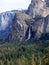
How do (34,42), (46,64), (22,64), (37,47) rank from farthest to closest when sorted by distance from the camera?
(34,42), (37,47), (22,64), (46,64)

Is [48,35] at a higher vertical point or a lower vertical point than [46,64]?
lower

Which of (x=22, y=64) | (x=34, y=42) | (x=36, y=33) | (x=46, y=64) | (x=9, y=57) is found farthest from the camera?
(x=36, y=33)

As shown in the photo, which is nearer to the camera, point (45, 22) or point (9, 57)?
point (9, 57)

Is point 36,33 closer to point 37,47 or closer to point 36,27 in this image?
point 36,27

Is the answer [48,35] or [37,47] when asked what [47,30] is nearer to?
[48,35]

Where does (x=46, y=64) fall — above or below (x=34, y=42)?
above

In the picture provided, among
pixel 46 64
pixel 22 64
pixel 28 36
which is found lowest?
pixel 28 36

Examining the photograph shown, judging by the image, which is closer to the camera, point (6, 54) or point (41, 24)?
point (6, 54)

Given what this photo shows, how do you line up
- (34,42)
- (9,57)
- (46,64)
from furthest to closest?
1. (34,42)
2. (9,57)
3. (46,64)

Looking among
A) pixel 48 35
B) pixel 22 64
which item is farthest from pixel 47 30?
pixel 22 64

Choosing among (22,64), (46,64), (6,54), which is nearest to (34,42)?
(6,54)
